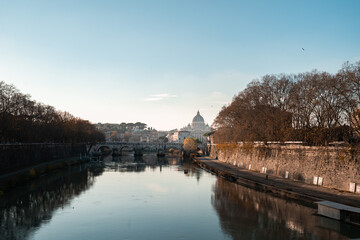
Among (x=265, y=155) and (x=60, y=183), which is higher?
(x=265, y=155)

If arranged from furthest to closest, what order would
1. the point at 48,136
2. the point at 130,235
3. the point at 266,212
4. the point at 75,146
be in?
the point at 75,146 < the point at 48,136 < the point at 266,212 < the point at 130,235

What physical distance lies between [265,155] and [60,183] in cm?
2866

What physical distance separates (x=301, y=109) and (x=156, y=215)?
929 inches

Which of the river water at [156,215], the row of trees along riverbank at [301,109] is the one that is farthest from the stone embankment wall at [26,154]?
the row of trees along riverbank at [301,109]

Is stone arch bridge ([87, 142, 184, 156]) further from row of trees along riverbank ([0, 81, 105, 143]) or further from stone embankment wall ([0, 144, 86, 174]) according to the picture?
row of trees along riverbank ([0, 81, 105, 143])

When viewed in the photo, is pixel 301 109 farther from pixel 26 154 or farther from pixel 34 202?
pixel 26 154

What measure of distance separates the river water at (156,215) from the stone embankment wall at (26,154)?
7.80 metres

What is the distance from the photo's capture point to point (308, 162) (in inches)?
1363

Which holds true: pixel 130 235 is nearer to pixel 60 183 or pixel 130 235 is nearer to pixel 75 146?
pixel 60 183

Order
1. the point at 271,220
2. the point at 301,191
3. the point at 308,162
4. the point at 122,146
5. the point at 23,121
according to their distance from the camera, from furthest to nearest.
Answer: the point at 122,146 → the point at 23,121 → the point at 308,162 → the point at 301,191 → the point at 271,220

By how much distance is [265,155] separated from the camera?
4641 cm

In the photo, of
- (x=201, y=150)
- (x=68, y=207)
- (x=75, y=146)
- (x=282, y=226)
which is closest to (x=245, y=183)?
(x=282, y=226)

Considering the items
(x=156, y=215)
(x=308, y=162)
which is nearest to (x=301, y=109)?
(x=308, y=162)

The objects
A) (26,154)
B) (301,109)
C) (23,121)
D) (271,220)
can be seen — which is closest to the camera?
(271,220)
